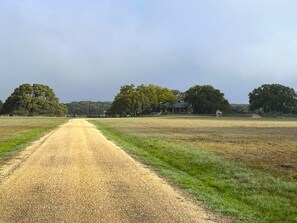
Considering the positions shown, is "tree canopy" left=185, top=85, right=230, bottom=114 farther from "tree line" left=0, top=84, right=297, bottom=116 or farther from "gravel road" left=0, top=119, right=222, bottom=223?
"gravel road" left=0, top=119, right=222, bottom=223

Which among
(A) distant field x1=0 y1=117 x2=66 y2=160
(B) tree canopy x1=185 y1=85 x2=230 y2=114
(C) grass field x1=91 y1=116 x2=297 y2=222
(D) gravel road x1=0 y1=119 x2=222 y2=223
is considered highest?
(B) tree canopy x1=185 y1=85 x2=230 y2=114

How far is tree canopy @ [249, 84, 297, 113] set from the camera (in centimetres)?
15850

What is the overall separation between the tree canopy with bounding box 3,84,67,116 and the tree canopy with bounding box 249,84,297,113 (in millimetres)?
79334

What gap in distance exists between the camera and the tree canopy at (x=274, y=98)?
→ 158 meters

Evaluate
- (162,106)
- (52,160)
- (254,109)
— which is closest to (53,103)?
(162,106)

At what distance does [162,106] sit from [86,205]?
169549 millimetres

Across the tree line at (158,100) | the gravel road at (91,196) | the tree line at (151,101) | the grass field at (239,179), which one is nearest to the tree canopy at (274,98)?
the tree line at (151,101)

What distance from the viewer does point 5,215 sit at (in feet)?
28.2

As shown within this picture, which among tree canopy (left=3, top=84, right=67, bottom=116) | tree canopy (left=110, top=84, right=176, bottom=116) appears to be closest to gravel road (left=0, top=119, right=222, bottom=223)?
tree canopy (left=110, top=84, right=176, bottom=116)

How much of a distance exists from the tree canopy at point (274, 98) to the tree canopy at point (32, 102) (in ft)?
260

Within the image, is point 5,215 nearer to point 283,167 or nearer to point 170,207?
point 170,207

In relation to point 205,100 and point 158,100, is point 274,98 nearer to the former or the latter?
point 205,100

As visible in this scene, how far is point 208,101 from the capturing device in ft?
519

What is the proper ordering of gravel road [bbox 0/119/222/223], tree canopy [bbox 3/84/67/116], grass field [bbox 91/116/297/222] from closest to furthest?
gravel road [bbox 0/119/222/223]
grass field [bbox 91/116/297/222]
tree canopy [bbox 3/84/67/116]
